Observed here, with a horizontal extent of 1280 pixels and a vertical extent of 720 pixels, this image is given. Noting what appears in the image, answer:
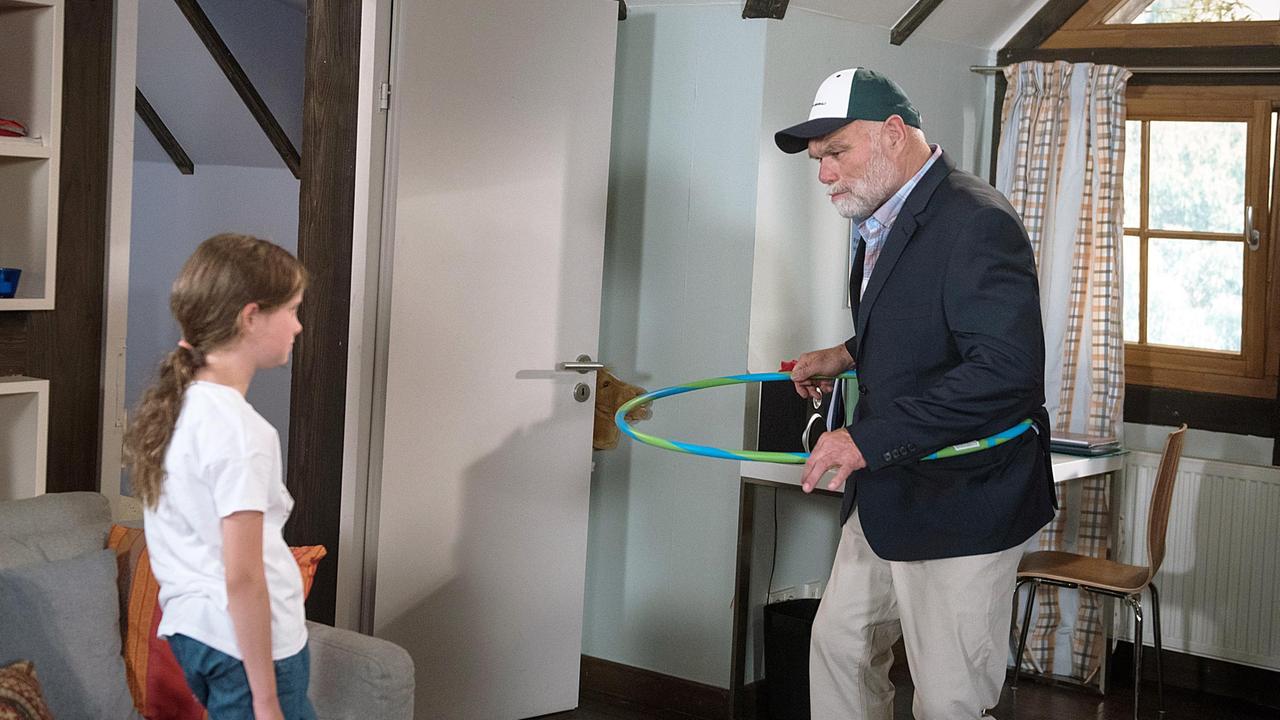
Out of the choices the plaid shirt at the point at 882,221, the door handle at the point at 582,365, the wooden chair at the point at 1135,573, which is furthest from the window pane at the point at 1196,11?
the plaid shirt at the point at 882,221

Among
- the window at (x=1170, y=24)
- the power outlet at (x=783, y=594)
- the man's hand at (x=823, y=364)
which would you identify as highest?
the window at (x=1170, y=24)

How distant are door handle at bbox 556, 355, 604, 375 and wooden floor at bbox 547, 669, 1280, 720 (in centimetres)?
103

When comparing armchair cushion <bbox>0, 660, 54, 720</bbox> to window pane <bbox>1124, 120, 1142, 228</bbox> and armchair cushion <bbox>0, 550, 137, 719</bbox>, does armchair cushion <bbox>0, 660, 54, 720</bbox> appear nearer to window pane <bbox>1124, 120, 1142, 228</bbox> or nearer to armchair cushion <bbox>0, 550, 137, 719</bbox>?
armchair cushion <bbox>0, 550, 137, 719</bbox>

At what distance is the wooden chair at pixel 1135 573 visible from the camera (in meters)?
3.88

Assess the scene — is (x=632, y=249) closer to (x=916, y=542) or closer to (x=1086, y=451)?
(x=1086, y=451)

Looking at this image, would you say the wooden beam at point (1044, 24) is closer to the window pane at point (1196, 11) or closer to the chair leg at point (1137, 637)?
the window pane at point (1196, 11)

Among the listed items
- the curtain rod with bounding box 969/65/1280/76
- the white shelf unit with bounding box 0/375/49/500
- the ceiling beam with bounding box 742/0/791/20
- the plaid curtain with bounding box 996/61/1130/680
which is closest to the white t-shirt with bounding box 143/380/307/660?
the white shelf unit with bounding box 0/375/49/500

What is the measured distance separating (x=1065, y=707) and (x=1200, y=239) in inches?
65.3

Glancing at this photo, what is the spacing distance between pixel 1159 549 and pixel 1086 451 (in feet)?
1.22

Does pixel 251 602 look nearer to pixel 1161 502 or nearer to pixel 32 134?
pixel 32 134

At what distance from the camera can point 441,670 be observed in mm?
3518

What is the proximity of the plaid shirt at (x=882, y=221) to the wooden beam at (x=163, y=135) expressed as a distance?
393cm

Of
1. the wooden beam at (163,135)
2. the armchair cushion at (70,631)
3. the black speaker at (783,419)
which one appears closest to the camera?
the armchair cushion at (70,631)

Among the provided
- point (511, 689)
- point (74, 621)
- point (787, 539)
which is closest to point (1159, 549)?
point (787, 539)
